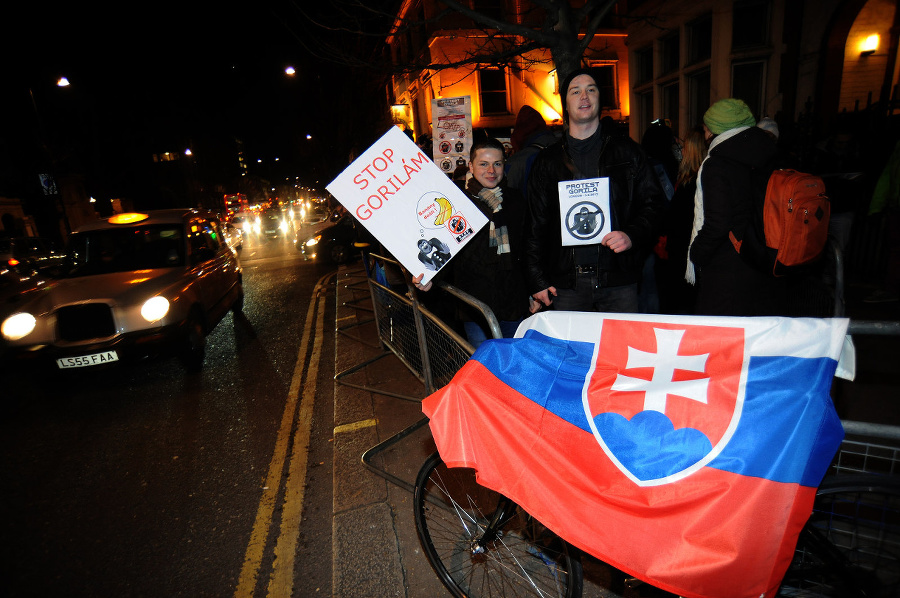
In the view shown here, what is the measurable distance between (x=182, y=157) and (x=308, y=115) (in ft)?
137

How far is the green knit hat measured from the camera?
278cm

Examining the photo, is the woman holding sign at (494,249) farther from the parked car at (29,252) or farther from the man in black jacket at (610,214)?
the parked car at (29,252)

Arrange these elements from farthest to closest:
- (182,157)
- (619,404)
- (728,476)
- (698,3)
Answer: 1. (182,157)
2. (698,3)
3. (619,404)
4. (728,476)

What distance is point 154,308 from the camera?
16.9ft

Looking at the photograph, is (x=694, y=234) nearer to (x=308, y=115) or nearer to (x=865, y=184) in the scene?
(x=865, y=184)

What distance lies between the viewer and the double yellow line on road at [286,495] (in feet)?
8.68

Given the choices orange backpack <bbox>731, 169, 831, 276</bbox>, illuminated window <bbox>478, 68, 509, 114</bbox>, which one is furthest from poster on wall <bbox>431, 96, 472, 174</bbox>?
illuminated window <bbox>478, 68, 509, 114</bbox>

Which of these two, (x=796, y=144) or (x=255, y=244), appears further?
(x=255, y=244)

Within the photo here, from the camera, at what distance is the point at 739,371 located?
5.08 ft

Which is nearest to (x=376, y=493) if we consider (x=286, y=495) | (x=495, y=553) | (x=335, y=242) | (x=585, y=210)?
(x=286, y=495)

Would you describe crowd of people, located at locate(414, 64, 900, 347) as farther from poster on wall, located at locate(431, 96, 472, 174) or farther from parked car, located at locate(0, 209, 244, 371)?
poster on wall, located at locate(431, 96, 472, 174)

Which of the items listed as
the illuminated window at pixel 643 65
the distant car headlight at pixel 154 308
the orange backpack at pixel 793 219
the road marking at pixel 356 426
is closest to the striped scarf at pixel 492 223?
the orange backpack at pixel 793 219

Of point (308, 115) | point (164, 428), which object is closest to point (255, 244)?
point (308, 115)

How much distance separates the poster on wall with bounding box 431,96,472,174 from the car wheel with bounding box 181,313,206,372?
4776 mm
